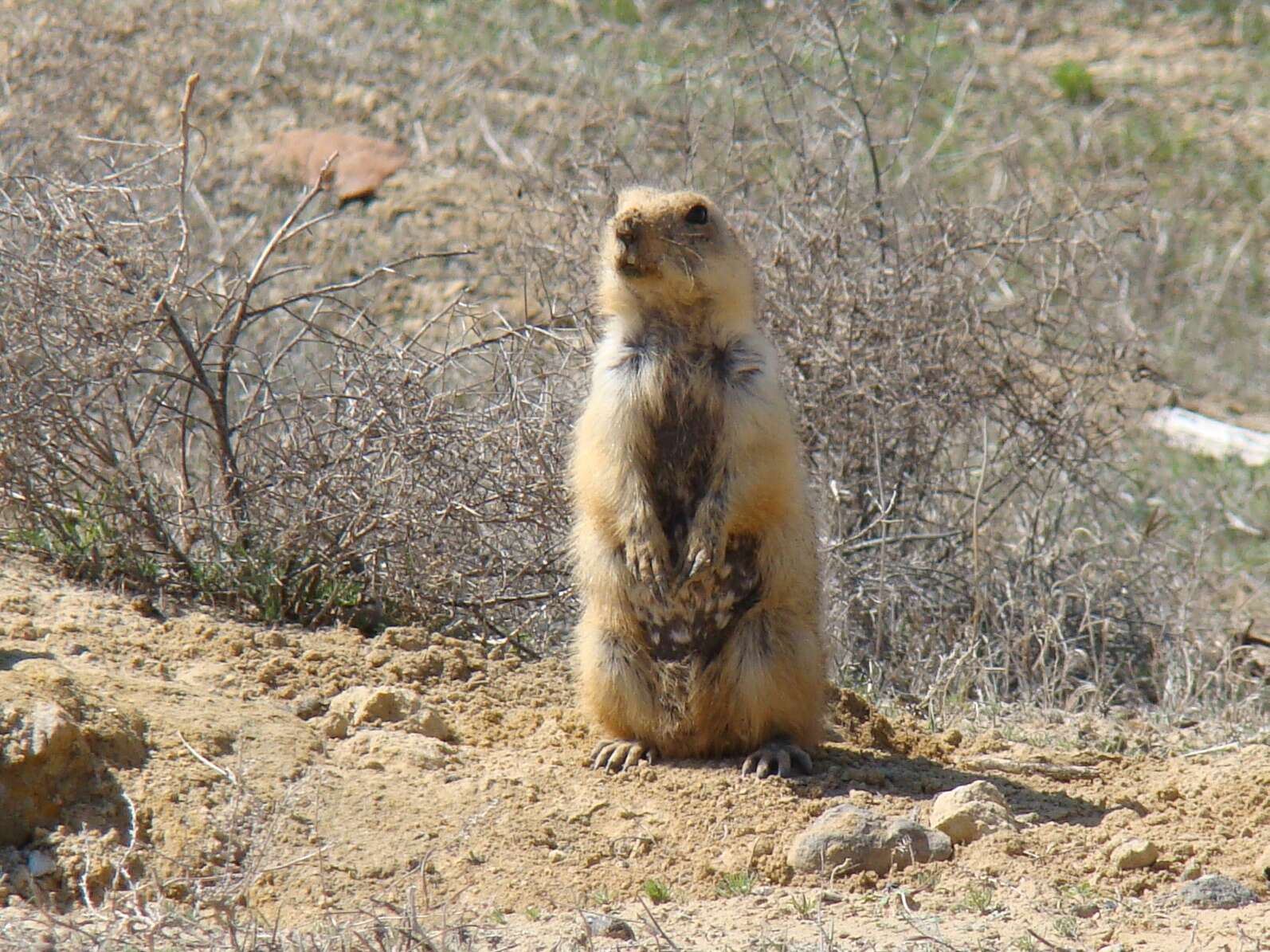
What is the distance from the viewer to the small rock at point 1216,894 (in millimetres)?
4562

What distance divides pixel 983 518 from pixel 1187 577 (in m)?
1.16

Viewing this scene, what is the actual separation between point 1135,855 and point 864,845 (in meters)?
0.76

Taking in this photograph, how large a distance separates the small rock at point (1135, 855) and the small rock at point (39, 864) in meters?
2.99

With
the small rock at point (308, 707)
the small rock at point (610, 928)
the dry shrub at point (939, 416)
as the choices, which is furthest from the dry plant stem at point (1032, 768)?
the small rock at point (308, 707)

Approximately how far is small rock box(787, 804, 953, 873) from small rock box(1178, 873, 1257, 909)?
0.66 metres

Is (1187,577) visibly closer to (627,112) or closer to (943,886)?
(943,886)

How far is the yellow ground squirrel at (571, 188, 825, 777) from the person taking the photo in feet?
18.2

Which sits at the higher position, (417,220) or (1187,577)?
(417,220)

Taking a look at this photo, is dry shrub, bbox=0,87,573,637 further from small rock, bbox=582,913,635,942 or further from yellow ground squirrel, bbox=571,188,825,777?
small rock, bbox=582,913,635,942

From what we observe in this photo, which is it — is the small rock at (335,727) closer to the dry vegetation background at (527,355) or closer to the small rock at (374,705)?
the small rock at (374,705)

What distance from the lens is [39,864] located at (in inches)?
186

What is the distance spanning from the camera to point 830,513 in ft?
25.8

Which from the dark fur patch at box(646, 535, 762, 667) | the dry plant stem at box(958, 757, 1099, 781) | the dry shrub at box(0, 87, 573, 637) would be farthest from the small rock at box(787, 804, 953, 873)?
the dry shrub at box(0, 87, 573, 637)

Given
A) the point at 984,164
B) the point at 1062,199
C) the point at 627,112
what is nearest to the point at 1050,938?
the point at 1062,199
